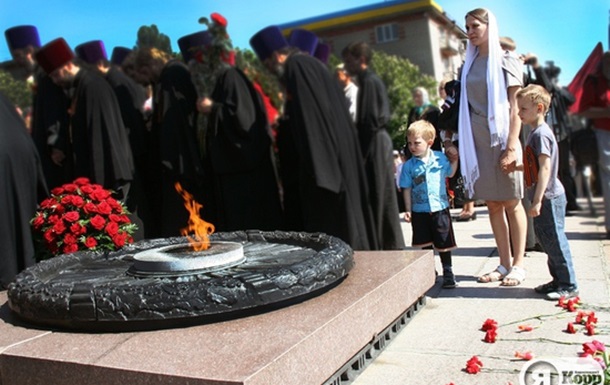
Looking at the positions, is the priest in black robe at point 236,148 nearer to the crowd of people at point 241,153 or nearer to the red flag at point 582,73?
the crowd of people at point 241,153

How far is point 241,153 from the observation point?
5.72 m

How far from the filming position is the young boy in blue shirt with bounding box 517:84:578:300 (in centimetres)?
326

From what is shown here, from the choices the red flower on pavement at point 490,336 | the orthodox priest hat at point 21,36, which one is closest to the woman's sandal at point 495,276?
the red flower on pavement at point 490,336

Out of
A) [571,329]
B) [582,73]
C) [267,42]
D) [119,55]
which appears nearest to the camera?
[582,73]

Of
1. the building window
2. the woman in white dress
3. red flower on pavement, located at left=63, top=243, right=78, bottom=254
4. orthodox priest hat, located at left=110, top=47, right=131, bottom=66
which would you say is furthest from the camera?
orthodox priest hat, located at left=110, top=47, right=131, bottom=66

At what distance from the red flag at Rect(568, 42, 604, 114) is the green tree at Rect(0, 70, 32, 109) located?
4.05 meters

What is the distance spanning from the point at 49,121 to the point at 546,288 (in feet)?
15.5

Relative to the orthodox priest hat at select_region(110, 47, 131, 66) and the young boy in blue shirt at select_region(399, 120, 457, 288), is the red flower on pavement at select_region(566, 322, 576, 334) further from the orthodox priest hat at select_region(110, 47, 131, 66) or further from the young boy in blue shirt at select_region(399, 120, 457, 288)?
the orthodox priest hat at select_region(110, 47, 131, 66)

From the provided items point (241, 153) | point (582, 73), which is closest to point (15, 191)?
point (241, 153)

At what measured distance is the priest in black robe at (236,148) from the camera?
5652 millimetres

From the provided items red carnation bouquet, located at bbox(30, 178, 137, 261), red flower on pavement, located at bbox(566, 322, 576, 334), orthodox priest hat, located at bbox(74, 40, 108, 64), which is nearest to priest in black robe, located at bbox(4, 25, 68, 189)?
orthodox priest hat, located at bbox(74, 40, 108, 64)

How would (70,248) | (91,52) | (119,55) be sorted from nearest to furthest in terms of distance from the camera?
(70,248) < (91,52) < (119,55)

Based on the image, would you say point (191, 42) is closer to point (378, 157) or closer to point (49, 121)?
point (49, 121)

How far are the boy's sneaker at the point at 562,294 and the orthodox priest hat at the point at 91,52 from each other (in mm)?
5270
